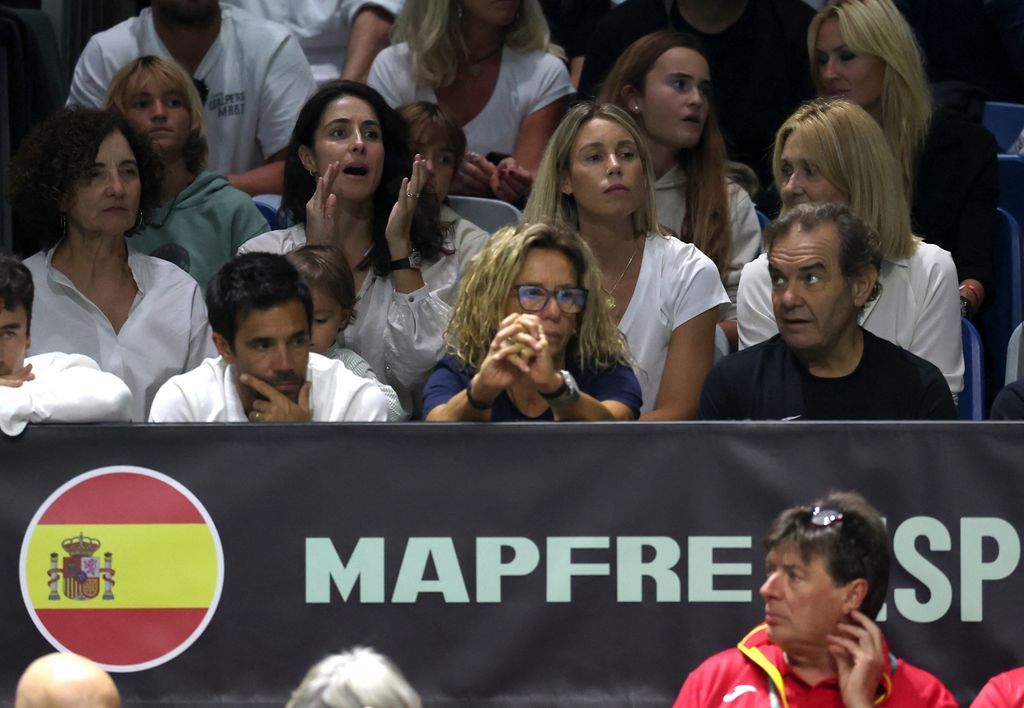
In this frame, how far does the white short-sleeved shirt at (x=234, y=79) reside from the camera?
22.1 ft

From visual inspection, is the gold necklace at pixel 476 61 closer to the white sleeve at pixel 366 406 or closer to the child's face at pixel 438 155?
the child's face at pixel 438 155

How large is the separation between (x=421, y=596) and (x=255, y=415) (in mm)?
639

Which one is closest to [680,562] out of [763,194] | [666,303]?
[666,303]

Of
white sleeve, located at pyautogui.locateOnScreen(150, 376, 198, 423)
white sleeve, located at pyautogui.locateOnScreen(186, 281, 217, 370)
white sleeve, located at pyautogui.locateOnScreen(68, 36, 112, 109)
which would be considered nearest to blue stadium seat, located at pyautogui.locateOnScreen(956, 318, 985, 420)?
white sleeve, located at pyautogui.locateOnScreen(186, 281, 217, 370)

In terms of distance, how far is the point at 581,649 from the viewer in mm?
3955

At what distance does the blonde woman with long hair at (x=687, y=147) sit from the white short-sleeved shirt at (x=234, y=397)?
5.94 feet

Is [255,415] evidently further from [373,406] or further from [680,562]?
[680,562]

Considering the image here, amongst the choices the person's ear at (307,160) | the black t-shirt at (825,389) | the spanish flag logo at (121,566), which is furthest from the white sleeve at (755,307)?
the spanish flag logo at (121,566)

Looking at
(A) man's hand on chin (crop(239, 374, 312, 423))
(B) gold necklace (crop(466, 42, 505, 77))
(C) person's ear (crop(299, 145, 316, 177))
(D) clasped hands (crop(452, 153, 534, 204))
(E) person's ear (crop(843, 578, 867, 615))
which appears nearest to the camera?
(E) person's ear (crop(843, 578, 867, 615))

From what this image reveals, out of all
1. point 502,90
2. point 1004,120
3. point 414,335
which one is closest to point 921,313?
point 414,335

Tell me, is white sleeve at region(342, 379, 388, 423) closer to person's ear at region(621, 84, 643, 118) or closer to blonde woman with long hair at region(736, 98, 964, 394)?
blonde woman with long hair at region(736, 98, 964, 394)

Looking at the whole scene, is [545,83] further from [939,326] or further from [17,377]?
[17,377]

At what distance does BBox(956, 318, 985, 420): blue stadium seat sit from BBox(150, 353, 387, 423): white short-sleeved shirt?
1.97 meters

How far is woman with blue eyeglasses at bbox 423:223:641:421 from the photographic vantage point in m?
4.44
